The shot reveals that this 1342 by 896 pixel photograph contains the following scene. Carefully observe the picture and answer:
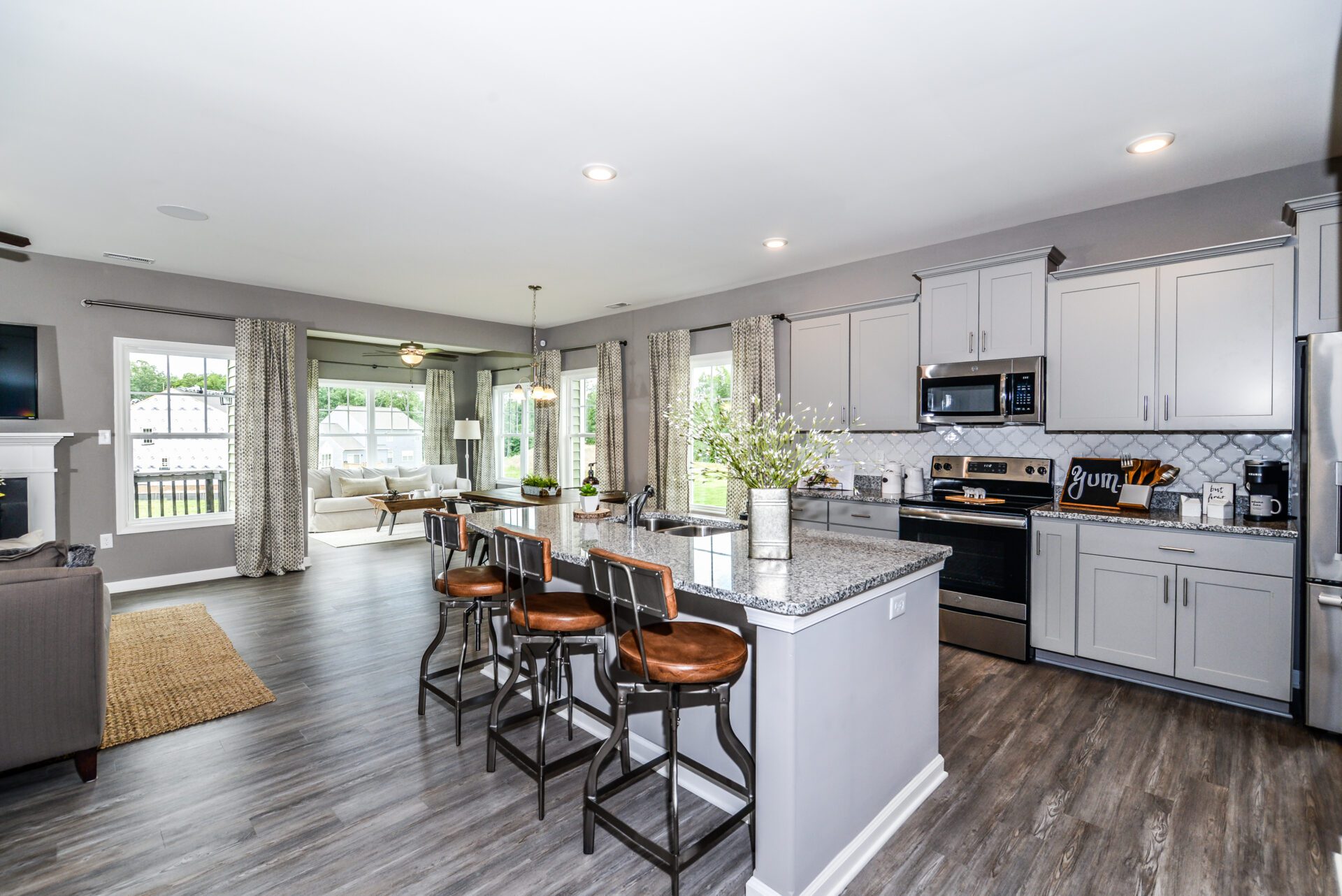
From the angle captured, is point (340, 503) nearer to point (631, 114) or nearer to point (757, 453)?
point (631, 114)

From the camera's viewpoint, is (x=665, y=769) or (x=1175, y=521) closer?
(x=665, y=769)

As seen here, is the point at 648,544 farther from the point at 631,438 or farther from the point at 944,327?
the point at 631,438

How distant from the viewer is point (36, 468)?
4.86 m

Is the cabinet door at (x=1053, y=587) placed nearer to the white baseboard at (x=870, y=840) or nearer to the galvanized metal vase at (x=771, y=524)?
the white baseboard at (x=870, y=840)

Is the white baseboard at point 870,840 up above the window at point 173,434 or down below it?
below

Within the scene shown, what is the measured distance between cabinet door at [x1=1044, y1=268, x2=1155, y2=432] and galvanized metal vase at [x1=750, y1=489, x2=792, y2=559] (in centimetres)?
257

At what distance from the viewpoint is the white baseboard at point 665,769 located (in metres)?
2.34

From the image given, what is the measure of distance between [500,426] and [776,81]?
883 cm

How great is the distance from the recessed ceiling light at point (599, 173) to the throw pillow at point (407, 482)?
7.35 metres

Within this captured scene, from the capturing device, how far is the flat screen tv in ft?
15.9

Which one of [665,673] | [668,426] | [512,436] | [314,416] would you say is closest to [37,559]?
[665,673]

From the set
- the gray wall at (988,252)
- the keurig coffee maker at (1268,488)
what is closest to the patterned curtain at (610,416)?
the gray wall at (988,252)

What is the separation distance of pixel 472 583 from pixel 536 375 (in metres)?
5.46

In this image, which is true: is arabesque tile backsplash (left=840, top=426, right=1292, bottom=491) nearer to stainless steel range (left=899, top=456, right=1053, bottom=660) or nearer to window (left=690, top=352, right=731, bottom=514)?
stainless steel range (left=899, top=456, right=1053, bottom=660)
